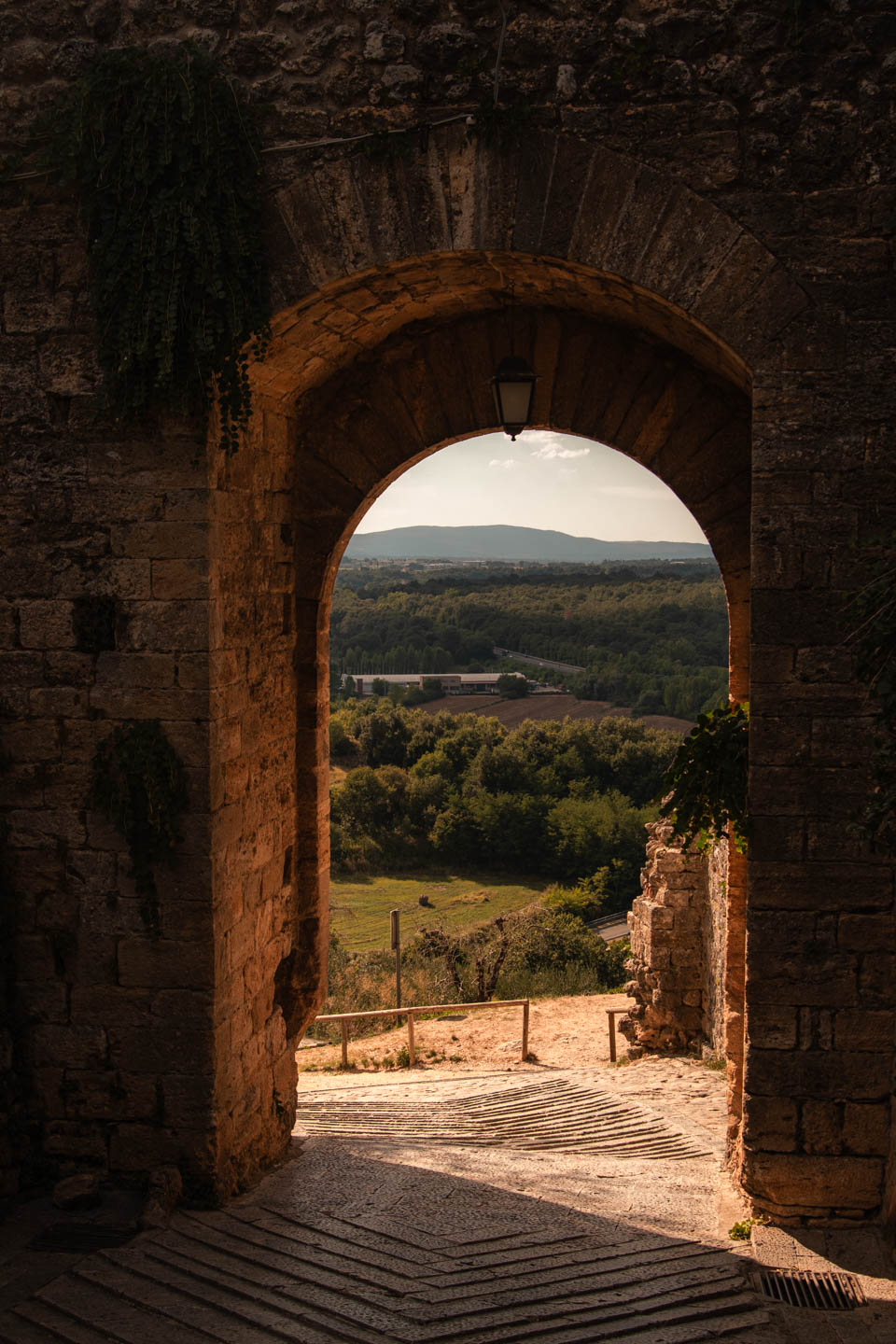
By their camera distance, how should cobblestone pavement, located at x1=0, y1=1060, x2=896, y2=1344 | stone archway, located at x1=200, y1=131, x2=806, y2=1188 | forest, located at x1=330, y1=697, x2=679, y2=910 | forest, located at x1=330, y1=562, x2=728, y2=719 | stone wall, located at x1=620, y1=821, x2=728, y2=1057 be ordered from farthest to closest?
forest, located at x1=330, y1=562, x2=728, y2=719, forest, located at x1=330, y1=697, x2=679, y2=910, stone wall, located at x1=620, y1=821, x2=728, y2=1057, stone archway, located at x1=200, y1=131, x2=806, y2=1188, cobblestone pavement, located at x1=0, y1=1060, x2=896, y2=1344

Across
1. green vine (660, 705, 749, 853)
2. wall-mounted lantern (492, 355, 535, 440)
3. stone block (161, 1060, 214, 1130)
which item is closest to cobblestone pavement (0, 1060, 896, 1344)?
stone block (161, 1060, 214, 1130)

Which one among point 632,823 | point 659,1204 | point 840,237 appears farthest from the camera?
point 632,823

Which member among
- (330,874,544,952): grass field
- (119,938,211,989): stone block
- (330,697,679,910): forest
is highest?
(119,938,211,989): stone block

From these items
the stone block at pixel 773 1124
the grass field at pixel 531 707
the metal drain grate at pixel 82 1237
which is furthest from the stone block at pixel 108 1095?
the grass field at pixel 531 707

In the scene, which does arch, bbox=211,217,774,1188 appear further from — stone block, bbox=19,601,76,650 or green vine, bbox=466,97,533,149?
stone block, bbox=19,601,76,650

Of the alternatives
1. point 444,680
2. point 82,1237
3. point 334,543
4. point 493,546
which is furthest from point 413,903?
point 493,546

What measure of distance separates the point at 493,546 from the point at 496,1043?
158103 millimetres

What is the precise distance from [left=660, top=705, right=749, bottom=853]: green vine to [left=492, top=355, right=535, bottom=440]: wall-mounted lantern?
5.85ft

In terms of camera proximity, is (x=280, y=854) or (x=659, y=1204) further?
(x=280, y=854)

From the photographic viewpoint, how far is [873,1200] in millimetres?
4488

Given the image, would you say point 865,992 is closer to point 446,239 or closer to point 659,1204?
point 659,1204

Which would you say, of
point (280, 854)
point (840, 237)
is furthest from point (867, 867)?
point (280, 854)

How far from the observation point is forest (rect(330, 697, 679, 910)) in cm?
3117

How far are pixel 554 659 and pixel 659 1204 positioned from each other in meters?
45.2
